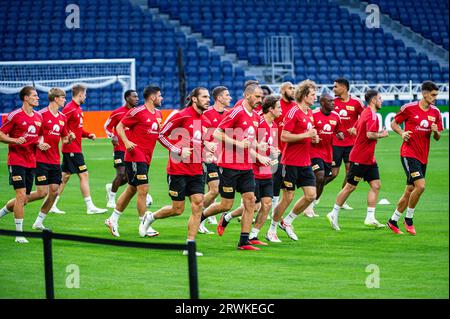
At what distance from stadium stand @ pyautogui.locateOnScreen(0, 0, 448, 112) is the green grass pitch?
22.7m

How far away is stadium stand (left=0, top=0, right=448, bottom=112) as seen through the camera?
133ft

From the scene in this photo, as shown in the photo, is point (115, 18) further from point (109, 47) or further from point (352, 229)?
point (352, 229)

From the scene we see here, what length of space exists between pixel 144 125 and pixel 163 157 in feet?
49.4

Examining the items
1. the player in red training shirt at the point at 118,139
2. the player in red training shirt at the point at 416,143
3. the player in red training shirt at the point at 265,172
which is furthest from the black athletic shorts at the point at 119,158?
the player in red training shirt at the point at 416,143

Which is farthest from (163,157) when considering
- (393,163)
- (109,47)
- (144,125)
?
(144,125)

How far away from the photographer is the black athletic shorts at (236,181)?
43.6ft

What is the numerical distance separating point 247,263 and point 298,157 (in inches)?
109

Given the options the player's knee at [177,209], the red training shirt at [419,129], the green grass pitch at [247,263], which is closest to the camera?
the green grass pitch at [247,263]

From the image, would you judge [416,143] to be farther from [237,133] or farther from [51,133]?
[51,133]

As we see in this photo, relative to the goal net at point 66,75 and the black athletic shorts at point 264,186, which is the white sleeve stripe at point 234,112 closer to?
the black athletic shorts at point 264,186

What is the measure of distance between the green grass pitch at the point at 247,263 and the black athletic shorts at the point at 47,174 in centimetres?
102

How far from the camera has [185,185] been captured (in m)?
13.2

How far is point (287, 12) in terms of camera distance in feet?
149

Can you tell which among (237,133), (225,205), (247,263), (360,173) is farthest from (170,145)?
(360,173)
